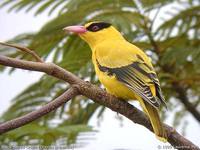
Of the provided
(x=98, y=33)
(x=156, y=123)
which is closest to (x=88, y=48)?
(x=98, y=33)

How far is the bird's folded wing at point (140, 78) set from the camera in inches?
68.7

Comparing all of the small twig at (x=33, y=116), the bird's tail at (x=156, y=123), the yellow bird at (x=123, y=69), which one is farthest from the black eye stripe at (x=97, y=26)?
the small twig at (x=33, y=116)

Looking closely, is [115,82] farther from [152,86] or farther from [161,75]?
[161,75]

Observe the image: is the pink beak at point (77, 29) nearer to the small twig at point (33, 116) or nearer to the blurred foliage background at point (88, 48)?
the blurred foliage background at point (88, 48)

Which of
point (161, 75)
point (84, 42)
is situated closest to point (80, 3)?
point (84, 42)

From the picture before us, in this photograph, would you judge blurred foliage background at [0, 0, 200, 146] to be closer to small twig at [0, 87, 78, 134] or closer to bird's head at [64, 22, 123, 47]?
bird's head at [64, 22, 123, 47]

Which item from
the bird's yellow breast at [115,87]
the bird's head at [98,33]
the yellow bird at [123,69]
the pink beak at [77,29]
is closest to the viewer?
the yellow bird at [123,69]

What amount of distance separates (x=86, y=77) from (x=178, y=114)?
846mm

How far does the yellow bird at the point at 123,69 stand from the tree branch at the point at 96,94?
0.04 metres

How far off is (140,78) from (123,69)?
0.12 meters

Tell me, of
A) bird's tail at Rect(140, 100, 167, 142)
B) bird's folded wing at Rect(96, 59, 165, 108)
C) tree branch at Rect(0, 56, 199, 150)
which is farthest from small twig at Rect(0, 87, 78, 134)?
bird's folded wing at Rect(96, 59, 165, 108)

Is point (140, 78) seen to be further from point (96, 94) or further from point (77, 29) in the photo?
point (96, 94)

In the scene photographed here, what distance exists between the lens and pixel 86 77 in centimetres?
248

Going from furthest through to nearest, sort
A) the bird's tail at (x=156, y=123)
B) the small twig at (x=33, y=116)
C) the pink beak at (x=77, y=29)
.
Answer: the pink beak at (x=77, y=29) < the bird's tail at (x=156, y=123) < the small twig at (x=33, y=116)
